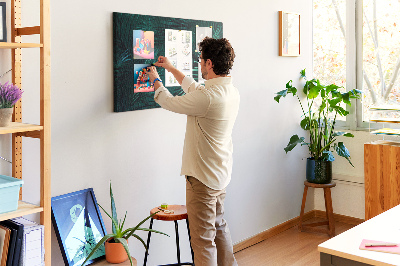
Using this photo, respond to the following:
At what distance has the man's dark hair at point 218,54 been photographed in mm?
3338

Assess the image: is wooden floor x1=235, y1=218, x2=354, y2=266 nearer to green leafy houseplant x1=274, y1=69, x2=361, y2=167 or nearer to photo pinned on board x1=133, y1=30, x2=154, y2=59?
green leafy houseplant x1=274, y1=69, x2=361, y2=167

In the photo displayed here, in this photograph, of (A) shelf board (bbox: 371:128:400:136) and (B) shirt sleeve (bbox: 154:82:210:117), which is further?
(A) shelf board (bbox: 371:128:400:136)

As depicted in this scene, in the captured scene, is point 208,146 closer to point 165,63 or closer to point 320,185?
point 165,63

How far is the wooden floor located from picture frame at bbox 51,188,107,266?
1518 mm

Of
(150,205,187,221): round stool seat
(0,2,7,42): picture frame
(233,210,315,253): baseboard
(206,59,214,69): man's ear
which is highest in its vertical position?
(0,2,7,42): picture frame

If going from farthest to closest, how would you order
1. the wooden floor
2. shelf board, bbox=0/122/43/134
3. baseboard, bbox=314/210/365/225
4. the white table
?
baseboard, bbox=314/210/365/225 < the wooden floor < shelf board, bbox=0/122/43/134 < the white table

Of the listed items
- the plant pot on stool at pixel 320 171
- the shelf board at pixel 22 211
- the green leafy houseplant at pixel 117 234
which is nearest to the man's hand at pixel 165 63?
the green leafy houseplant at pixel 117 234

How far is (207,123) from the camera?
330cm

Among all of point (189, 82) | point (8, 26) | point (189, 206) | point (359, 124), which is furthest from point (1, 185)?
point (359, 124)

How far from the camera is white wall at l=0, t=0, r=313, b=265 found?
3.12m

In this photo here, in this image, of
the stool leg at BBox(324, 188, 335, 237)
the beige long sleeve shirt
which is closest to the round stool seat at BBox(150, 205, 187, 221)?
the beige long sleeve shirt

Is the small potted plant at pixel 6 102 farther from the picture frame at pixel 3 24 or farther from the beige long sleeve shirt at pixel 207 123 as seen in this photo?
the beige long sleeve shirt at pixel 207 123

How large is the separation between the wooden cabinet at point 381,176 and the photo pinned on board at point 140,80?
2326 mm

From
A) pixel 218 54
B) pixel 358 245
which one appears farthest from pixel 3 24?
pixel 358 245
